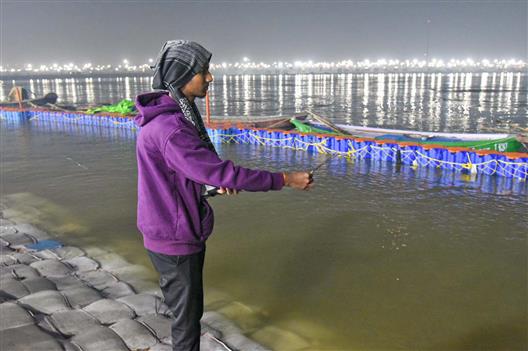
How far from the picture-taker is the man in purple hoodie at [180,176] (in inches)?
93.4

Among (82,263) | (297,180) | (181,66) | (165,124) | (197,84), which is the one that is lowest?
(82,263)

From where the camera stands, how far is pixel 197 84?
8.96 feet

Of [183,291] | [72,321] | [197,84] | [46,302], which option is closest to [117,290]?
[46,302]

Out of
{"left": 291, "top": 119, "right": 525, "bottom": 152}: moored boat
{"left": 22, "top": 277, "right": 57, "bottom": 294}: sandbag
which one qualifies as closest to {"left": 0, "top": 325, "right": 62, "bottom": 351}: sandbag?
{"left": 22, "top": 277, "right": 57, "bottom": 294}: sandbag

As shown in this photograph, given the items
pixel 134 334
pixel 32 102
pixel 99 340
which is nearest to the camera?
pixel 99 340

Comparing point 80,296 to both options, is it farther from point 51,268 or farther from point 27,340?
point 27,340

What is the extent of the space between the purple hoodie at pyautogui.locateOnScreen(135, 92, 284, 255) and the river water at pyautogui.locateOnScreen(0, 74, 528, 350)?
141 inches

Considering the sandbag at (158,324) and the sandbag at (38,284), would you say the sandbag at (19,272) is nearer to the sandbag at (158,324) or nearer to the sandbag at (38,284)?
the sandbag at (38,284)

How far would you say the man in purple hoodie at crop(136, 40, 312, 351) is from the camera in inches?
93.4

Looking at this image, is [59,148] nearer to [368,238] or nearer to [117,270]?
[117,270]

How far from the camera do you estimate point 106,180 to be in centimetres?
1561

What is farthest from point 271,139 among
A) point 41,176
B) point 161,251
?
point 161,251

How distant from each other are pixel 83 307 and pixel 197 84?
440 centimetres

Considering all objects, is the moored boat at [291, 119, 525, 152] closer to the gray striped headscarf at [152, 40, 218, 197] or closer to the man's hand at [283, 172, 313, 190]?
the man's hand at [283, 172, 313, 190]
